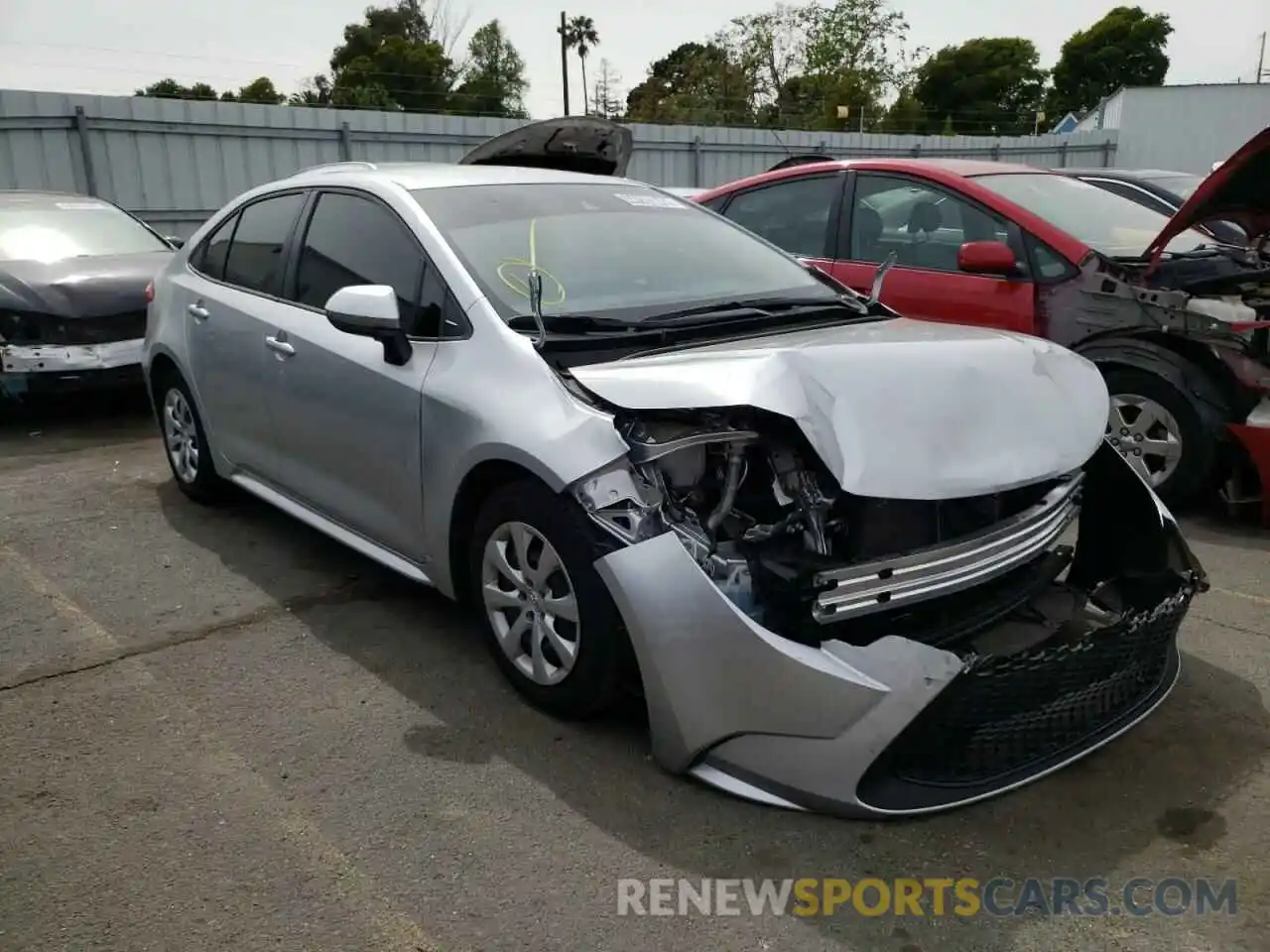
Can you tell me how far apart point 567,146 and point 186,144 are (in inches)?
328

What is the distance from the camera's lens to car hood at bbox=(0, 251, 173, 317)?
23.1 ft

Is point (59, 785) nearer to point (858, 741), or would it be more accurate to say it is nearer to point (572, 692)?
point (572, 692)

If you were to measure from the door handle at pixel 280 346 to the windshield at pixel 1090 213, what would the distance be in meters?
3.82

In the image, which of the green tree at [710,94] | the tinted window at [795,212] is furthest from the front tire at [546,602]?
the green tree at [710,94]

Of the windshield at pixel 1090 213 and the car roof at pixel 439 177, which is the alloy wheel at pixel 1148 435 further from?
the car roof at pixel 439 177

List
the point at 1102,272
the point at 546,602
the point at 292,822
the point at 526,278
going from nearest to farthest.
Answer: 1. the point at 292,822
2. the point at 546,602
3. the point at 526,278
4. the point at 1102,272

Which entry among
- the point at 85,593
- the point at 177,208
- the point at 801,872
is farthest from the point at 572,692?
the point at 177,208

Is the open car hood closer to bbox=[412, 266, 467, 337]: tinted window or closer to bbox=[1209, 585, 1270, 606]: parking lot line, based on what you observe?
bbox=[412, 266, 467, 337]: tinted window

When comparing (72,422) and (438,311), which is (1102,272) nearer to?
(438,311)

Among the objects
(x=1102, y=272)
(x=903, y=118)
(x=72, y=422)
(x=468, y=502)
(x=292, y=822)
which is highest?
(x=903, y=118)

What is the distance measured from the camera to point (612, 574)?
109 inches

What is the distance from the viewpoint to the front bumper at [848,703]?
2.54 m
